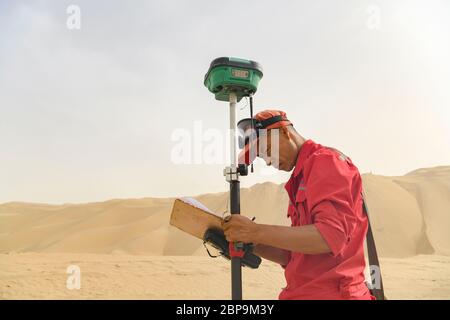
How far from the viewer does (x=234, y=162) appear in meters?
2.37

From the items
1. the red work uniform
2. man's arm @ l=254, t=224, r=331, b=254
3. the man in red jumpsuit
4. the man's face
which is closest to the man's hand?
the man in red jumpsuit

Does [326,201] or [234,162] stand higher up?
[234,162]

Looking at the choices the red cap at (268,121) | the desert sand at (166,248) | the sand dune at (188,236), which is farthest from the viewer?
the sand dune at (188,236)

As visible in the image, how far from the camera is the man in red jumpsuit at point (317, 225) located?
168 cm

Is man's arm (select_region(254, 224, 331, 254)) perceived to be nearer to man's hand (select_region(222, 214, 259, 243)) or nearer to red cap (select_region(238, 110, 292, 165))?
man's hand (select_region(222, 214, 259, 243))

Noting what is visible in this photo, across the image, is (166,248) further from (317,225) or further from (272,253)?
(317,225)

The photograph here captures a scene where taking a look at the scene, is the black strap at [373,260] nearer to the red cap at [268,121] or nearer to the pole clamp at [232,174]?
the red cap at [268,121]

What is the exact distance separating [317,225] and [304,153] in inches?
16.3

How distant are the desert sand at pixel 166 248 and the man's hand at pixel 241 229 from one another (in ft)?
29.1

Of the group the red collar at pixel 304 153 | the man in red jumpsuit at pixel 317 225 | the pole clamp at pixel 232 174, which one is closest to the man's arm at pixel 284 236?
the man in red jumpsuit at pixel 317 225

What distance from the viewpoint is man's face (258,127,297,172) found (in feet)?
6.70

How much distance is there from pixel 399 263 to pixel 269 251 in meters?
14.8
